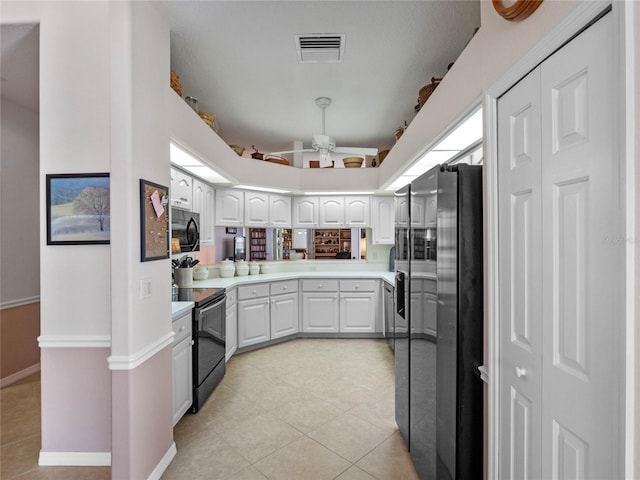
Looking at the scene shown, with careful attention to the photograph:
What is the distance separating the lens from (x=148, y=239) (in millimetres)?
1921

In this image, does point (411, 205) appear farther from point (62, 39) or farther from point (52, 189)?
point (62, 39)

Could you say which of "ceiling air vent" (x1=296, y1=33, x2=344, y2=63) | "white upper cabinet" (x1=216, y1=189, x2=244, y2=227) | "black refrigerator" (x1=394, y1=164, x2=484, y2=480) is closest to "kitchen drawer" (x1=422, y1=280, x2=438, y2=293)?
"black refrigerator" (x1=394, y1=164, x2=484, y2=480)

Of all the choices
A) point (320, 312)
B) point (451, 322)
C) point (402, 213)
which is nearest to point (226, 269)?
point (320, 312)

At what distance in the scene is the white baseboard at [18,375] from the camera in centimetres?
324

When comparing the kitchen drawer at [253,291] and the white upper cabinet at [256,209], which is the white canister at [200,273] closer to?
the kitchen drawer at [253,291]

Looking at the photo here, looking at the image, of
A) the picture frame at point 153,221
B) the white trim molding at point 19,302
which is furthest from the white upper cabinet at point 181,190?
the white trim molding at point 19,302

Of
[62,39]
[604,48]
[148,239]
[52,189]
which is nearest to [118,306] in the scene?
[148,239]

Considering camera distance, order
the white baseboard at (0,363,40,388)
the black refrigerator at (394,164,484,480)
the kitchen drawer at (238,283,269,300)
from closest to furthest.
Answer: the black refrigerator at (394,164,484,480), the white baseboard at (0,363,40,388), the kitchen drawer at (238,283,269,300)

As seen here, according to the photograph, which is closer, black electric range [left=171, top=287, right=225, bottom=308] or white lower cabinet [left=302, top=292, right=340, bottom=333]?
black electric range [left=171, top=287, right=225, bottom=308]

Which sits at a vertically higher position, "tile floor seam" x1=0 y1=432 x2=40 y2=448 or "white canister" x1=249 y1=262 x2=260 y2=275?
"white canister" x1=249 y1=262 x2=260 y2=275

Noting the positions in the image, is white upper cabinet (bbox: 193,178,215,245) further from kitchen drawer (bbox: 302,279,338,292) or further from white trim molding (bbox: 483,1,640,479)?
white trim molding (bbox: 483,1,640,479)

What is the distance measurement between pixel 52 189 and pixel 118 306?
0.92 metres

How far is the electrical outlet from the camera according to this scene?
1.86m

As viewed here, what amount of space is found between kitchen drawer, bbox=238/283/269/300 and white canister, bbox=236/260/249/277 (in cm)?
57
